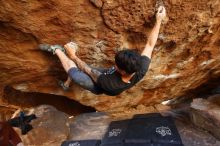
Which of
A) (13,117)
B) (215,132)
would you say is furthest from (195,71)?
(13,117)

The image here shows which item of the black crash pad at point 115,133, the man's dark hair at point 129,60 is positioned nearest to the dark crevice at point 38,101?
the black crash pad at point 115,133

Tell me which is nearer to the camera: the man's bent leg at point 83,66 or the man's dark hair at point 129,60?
the man's dark hair at point 129,60

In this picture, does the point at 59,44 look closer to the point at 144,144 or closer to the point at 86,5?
the point at 86,5

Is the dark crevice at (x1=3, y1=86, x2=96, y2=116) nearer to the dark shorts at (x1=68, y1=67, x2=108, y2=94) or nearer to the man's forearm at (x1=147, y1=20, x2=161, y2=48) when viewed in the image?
the dark shorts at (x1=68, y1=67, x2=108, y2=94)

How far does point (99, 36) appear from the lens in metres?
3.38

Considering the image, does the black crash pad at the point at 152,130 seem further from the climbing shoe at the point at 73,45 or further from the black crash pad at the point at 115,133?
the climbing shoe at the point at 73,45

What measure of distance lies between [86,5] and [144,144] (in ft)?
6.59

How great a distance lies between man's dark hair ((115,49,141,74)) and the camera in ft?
8.77

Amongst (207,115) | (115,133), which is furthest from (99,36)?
(207,115)

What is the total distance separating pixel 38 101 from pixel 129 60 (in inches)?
98.0

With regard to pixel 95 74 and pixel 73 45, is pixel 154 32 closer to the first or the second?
pixel 95 74

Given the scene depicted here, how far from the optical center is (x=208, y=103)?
14.7ft

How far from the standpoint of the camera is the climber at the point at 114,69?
107 inches

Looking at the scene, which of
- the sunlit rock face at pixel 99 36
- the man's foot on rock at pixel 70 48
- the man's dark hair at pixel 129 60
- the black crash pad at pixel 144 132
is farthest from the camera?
the black crash pad at pixel 144 132
